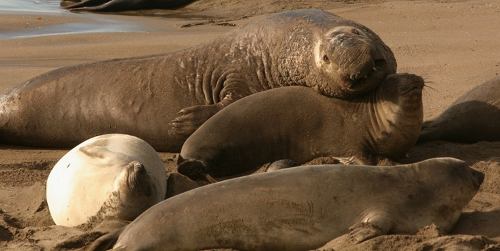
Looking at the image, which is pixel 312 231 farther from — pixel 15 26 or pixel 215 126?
pixel 15 26

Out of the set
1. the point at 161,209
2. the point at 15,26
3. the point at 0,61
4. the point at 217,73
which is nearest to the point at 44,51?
the point at 0,61

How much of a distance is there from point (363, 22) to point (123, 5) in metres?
5.51

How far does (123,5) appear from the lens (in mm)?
17359

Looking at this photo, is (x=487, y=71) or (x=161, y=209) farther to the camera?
(x=487, y=71)

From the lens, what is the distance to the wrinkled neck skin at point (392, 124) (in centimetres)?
622

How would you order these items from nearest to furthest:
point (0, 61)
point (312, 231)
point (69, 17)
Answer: point (312, 231) < point (0, 61) < point (69, 17)

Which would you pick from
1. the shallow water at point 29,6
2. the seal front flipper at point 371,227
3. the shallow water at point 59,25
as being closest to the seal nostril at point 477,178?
the seal front flipper at point 371,227

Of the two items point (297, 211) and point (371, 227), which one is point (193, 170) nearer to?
point (297, 211)

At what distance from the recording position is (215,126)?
6.52 m

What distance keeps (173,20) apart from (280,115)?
943 centimetres

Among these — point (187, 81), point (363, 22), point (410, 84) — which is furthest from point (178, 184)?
point (363, 22)

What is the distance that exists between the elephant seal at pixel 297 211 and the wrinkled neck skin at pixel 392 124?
1.40 meters

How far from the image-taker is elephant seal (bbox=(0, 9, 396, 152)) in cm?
657

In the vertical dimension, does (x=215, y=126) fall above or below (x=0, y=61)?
above
